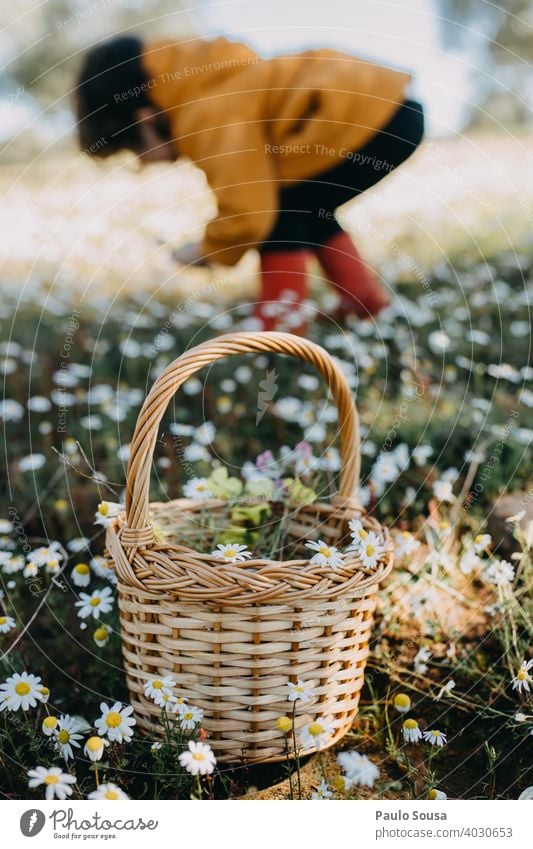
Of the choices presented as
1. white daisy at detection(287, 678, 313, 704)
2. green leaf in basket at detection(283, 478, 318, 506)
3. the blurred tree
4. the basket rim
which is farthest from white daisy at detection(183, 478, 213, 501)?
the blurred tree

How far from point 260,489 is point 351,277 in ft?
4.23

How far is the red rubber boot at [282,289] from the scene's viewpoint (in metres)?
2.32

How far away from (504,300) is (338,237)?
26.0 inches

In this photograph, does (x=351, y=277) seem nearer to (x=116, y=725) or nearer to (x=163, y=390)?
(x=163, y=390)

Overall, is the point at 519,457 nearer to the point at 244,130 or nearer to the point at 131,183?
the point at 244,130

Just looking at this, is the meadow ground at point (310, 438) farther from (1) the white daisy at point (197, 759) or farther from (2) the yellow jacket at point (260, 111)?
(2) the yellow jacket at point (260, 111)

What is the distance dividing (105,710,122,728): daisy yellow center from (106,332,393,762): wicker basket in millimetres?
89

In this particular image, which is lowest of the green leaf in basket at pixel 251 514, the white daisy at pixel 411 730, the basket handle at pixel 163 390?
the white daisy at pixel 411 730

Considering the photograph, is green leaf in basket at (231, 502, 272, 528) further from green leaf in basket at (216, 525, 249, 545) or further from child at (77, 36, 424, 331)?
child at (77, 36, 424, 331)

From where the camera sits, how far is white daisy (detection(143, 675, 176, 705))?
3.37ft

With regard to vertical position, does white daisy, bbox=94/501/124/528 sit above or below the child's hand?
below

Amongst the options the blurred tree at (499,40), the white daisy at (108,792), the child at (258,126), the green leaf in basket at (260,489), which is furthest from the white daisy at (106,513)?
the blurred tree at (499,40)

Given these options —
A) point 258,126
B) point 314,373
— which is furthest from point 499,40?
point 314,373

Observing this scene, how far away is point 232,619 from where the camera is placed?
101cm
